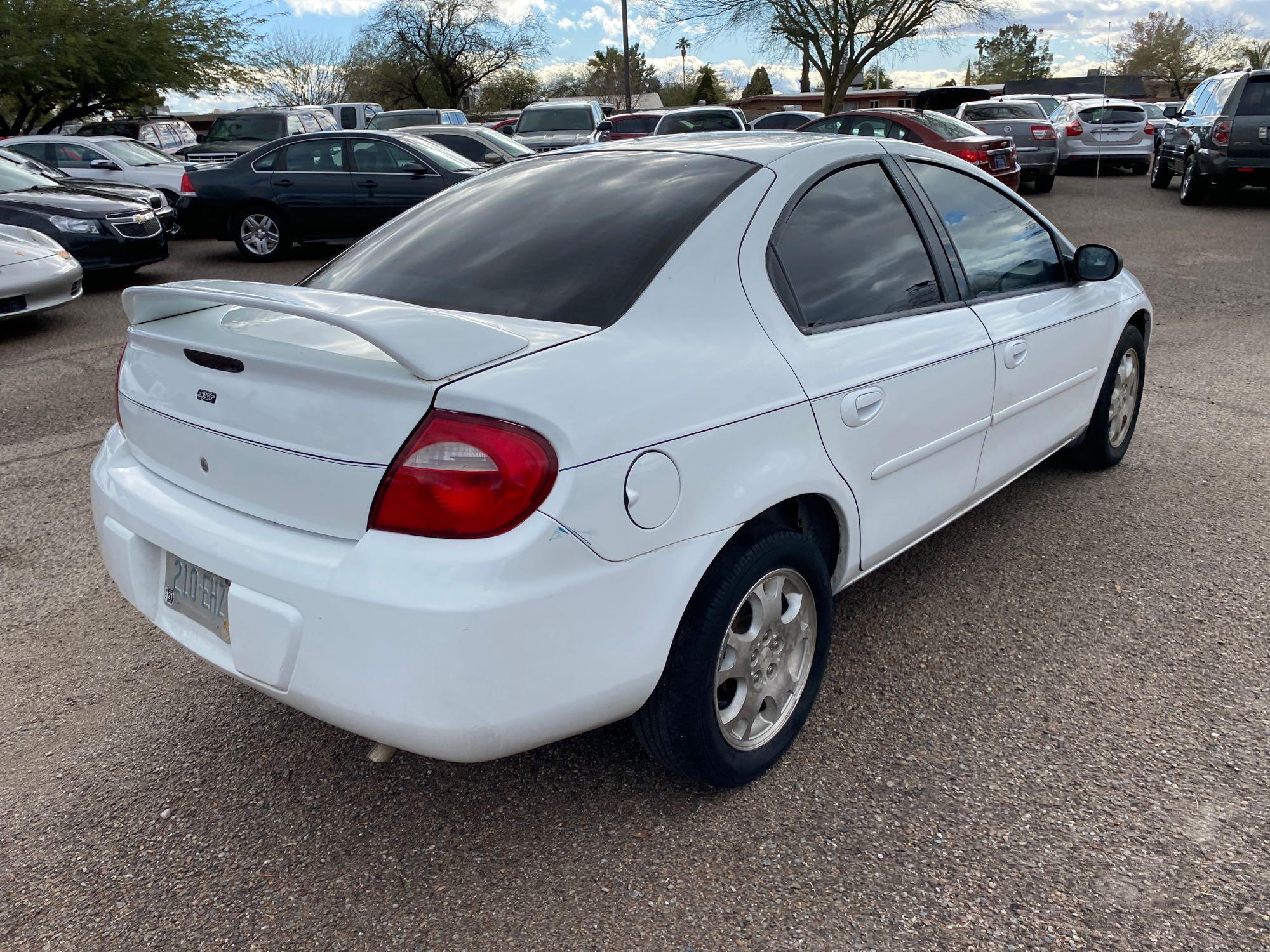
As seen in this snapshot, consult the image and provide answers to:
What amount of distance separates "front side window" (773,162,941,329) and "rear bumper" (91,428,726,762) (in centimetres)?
84

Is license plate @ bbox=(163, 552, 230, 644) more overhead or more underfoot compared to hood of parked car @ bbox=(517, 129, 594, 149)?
more underfoot

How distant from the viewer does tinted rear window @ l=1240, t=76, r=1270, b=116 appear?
13141mm

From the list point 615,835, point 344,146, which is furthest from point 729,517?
point 344,146

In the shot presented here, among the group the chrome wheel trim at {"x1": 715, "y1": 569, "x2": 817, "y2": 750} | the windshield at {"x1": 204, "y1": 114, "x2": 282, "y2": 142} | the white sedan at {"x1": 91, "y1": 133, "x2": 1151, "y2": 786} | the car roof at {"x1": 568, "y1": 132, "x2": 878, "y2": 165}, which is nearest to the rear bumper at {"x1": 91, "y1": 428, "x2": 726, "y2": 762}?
the white sedan at {"x1": 91, "y1": 133, "x2": 1151, "y2": 786}

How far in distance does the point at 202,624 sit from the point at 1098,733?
7.60 feet

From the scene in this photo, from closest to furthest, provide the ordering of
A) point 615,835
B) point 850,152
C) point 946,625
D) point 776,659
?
point 615,835, point 776,659, point 850,152, point 946,625

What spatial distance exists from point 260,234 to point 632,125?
9.85 m

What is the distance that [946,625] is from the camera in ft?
10.9

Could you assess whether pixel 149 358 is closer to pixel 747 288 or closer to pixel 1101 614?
pixel 747 288

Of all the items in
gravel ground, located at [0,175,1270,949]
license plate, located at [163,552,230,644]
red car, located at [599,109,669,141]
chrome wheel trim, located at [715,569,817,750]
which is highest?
red car, located at [599,109,669,141]

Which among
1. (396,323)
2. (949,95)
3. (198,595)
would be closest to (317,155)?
(198,595)

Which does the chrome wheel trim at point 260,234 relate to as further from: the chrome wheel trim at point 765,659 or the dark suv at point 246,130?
the chrome wheel trim at point 765,659

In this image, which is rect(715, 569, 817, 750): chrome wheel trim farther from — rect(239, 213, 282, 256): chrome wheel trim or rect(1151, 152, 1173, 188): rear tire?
rect(1151, 152, 1173, 188): rear tire

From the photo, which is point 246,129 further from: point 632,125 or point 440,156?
point 440,156
